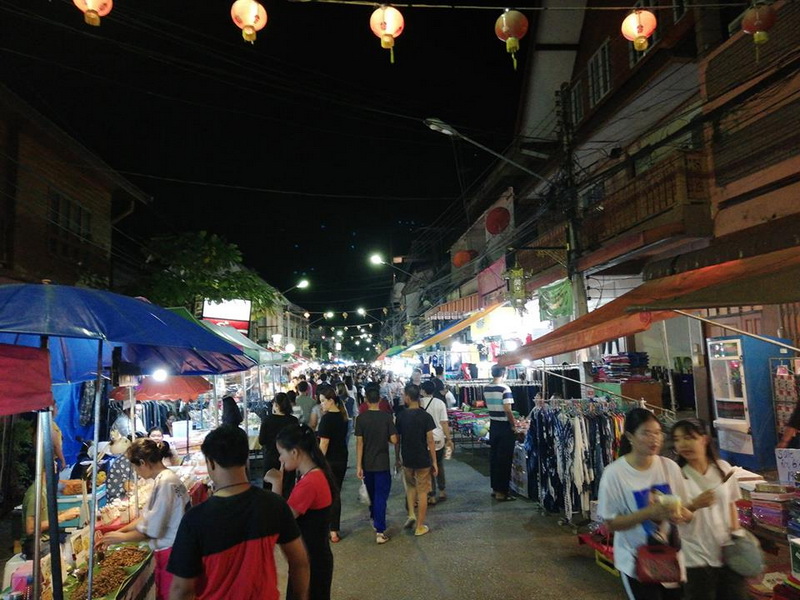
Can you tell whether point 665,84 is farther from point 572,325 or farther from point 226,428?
point 226,428

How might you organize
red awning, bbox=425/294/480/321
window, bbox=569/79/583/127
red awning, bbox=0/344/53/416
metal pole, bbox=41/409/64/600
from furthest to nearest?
red awning, bbox=425/294/480/321, window, bbox=569/79/583/127, metal pole, bbox=41/409/64/600, red awning, bbox=0/344/53/416

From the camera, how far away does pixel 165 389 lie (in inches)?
→ 346

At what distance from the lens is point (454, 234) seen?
3488 centimetres

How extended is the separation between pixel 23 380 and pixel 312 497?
2.13 m

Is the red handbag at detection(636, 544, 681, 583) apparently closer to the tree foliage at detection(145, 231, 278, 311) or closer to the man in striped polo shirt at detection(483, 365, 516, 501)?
the man in striped polo shirt at detection(483, 365, 516, 501)

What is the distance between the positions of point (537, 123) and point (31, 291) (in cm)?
1903

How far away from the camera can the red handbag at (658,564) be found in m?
3.07

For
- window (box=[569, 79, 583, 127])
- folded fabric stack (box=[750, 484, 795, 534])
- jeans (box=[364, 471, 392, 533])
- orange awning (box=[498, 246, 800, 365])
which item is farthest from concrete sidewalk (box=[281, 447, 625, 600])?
window (box=[569, 79, 583, 127])

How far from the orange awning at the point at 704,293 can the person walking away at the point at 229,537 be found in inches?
116

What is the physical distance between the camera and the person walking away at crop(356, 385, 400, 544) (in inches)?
275

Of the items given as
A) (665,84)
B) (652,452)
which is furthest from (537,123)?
(652,452)

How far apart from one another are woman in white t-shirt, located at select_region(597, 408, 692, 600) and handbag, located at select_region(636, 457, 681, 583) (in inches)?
1.3

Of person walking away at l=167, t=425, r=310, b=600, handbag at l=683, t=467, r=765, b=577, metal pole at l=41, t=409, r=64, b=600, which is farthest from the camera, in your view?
metal pole at l=41, t=409, r=64, b=600

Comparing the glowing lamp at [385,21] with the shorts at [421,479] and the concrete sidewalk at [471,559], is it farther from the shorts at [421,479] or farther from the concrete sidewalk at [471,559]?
the concrete sidewalk at [471,559]
